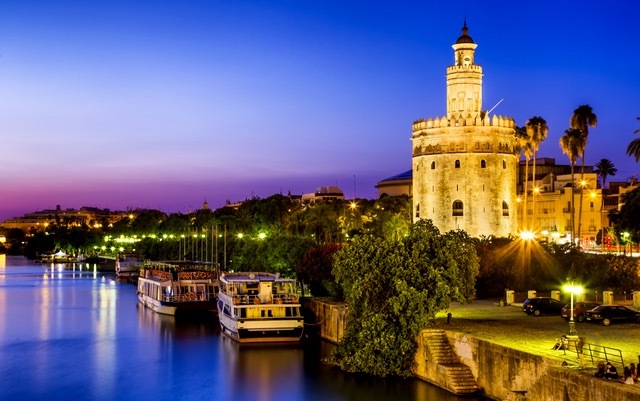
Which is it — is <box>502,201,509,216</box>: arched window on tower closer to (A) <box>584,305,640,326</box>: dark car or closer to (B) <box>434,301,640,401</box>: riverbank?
(B) <box>434,301,640,401</box>: riverbank

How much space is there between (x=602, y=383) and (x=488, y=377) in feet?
23.5

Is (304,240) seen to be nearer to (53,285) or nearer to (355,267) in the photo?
(355,267)

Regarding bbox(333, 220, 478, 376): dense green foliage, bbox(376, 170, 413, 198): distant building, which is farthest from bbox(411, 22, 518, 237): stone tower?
bbox(376, 170, 413, 198): distant building

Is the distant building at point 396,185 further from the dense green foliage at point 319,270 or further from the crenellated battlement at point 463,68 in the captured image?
the dense green foliage at point 319,270

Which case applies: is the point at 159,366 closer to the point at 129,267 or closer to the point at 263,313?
the point at 263,313

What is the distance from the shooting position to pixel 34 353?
4372cm

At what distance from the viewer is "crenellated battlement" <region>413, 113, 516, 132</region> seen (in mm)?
62759

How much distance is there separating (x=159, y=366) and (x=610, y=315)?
20870mm

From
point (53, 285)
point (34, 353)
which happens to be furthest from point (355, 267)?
point (53, 285)

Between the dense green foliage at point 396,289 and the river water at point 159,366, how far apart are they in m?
0.98

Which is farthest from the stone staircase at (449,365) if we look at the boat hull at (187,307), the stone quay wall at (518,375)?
the boat hull at (187,307)

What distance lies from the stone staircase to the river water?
45 cm

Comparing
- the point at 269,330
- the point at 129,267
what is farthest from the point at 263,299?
the point at 129,267

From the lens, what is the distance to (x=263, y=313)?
4309cm
